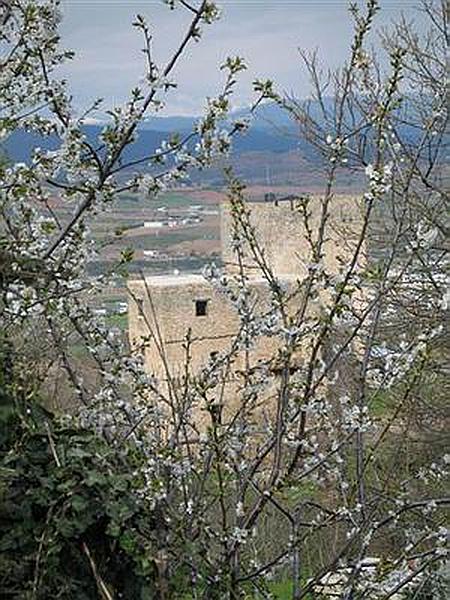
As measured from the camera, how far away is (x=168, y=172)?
3.09m

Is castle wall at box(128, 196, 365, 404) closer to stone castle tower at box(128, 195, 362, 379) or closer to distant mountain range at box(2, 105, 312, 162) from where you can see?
stone castle tower at box(128, 195, 362, 379)

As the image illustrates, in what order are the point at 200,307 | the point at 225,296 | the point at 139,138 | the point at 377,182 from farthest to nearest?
1. the point at 200,307
2. the point at 225,296
3. the point at 139,138
4. the point at 377,182

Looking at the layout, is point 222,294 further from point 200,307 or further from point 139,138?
point 200,307

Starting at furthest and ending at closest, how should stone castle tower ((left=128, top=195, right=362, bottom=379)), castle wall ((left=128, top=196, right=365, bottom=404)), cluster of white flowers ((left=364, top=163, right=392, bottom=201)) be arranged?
stone castle tower ((left=128, top=195, right=362, bottom=379)) < castle wall ((left=128, top=196, right=365, bottom=404)) < cluster of white flowers ((left=364, top=163, right=392, bottom=201))

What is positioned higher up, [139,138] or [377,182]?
[139,138]

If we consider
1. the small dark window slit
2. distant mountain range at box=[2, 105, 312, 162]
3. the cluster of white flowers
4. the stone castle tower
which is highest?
distant mountain range at box=[2, 105, 312, 162]

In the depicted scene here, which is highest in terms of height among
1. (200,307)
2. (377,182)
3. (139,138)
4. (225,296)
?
(139,138)

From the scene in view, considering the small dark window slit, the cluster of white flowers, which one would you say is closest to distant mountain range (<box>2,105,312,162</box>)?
the cluster of white flowers

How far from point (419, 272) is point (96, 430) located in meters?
6.39

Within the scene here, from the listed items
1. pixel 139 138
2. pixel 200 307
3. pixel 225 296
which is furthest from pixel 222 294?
pixel 200 307

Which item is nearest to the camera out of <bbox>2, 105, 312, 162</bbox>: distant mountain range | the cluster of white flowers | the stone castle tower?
the cluster of white flowers

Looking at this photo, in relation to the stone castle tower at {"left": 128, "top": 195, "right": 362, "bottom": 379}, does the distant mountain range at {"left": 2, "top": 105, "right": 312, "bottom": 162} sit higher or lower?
higher

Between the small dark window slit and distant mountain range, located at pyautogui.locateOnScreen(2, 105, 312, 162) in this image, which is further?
the small dark window slit

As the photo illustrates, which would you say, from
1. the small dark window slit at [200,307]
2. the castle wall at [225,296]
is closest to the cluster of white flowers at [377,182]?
the castle wall at [225,296]
